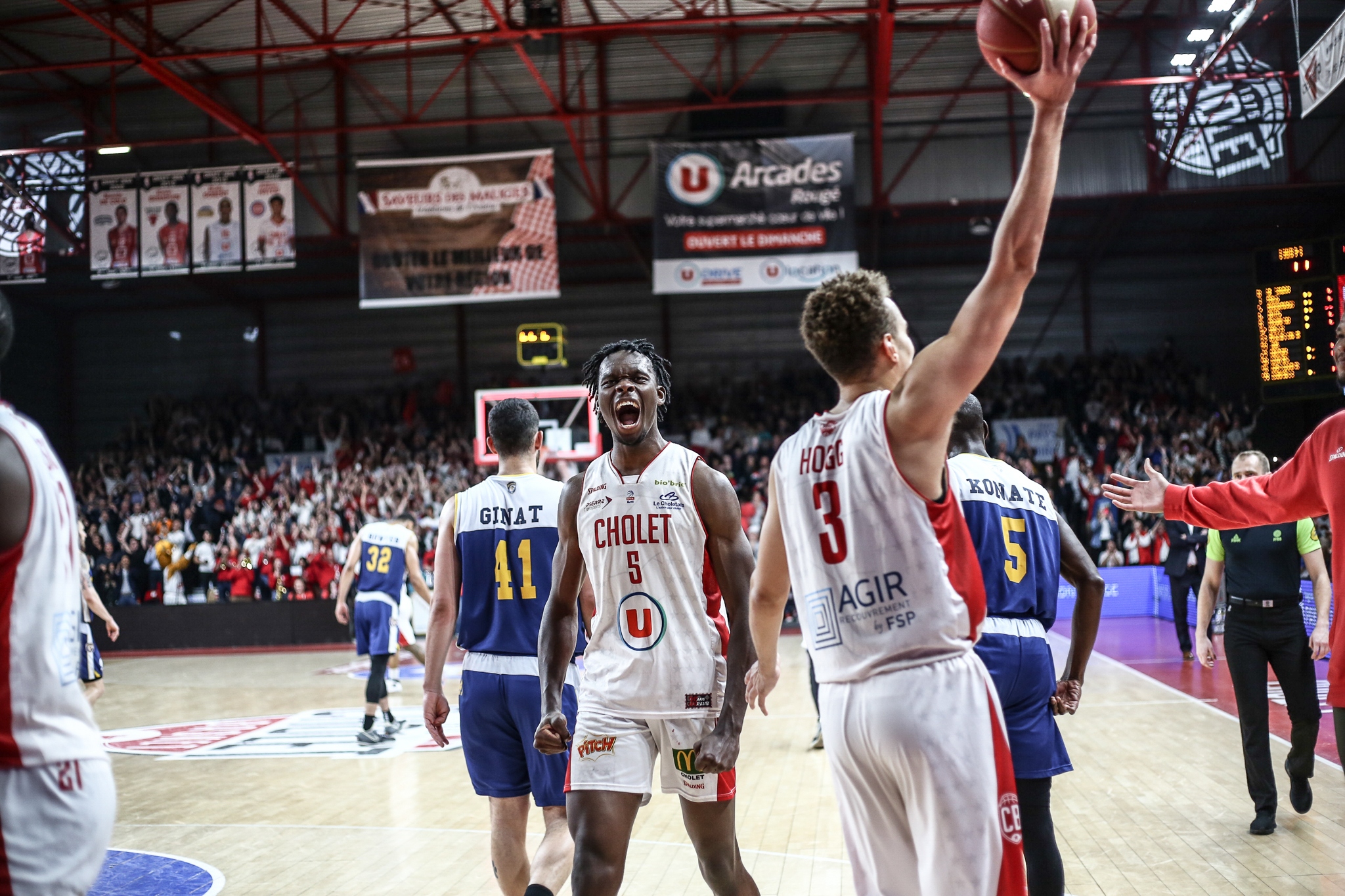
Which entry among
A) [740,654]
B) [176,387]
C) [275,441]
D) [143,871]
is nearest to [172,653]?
[275,441]

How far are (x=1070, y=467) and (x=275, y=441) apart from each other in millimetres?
16391

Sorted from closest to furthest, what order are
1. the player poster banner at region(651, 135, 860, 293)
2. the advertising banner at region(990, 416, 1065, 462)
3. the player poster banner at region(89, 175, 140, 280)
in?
the player poster banner at region(651, 135, 860, 293), the player poster banner at region(89, 175, 140, 280), the advertising banner at region(990, 416, 1065, 462)

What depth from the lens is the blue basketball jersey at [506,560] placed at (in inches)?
173

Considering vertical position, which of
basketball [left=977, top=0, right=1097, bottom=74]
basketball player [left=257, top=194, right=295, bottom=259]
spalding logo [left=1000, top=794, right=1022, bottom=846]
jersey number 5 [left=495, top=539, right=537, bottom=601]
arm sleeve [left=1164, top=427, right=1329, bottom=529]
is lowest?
spalding logo [left=1000, top=794, right=1022, bottom=846]

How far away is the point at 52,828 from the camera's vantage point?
219 centimetres

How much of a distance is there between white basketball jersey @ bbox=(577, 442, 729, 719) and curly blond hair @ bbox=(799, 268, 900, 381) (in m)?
1.19

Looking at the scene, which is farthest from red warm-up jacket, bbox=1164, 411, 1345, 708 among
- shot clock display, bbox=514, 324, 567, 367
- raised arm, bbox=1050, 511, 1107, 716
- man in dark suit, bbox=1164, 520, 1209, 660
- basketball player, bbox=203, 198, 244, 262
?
basketball player, bbox=203, 198, 244, 262

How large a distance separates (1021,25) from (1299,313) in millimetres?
11875

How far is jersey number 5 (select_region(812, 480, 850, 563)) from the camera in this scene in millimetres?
2664

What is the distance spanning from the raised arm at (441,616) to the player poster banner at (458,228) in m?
11.9

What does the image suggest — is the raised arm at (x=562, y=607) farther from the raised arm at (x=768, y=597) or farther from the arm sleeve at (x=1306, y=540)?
the arm sleeve at (x=1306, y=540)

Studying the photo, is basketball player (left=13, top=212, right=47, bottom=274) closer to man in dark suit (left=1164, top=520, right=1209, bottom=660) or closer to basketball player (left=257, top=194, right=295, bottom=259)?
basketball player (left=257, top=194, right=295, bottom=259)

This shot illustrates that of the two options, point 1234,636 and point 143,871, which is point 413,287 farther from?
point 1234,636

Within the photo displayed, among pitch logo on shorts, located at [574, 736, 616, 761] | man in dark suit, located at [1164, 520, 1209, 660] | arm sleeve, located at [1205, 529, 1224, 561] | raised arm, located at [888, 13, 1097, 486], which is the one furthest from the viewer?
man in dark suit, located at [1164, 520, 1209, 660]
